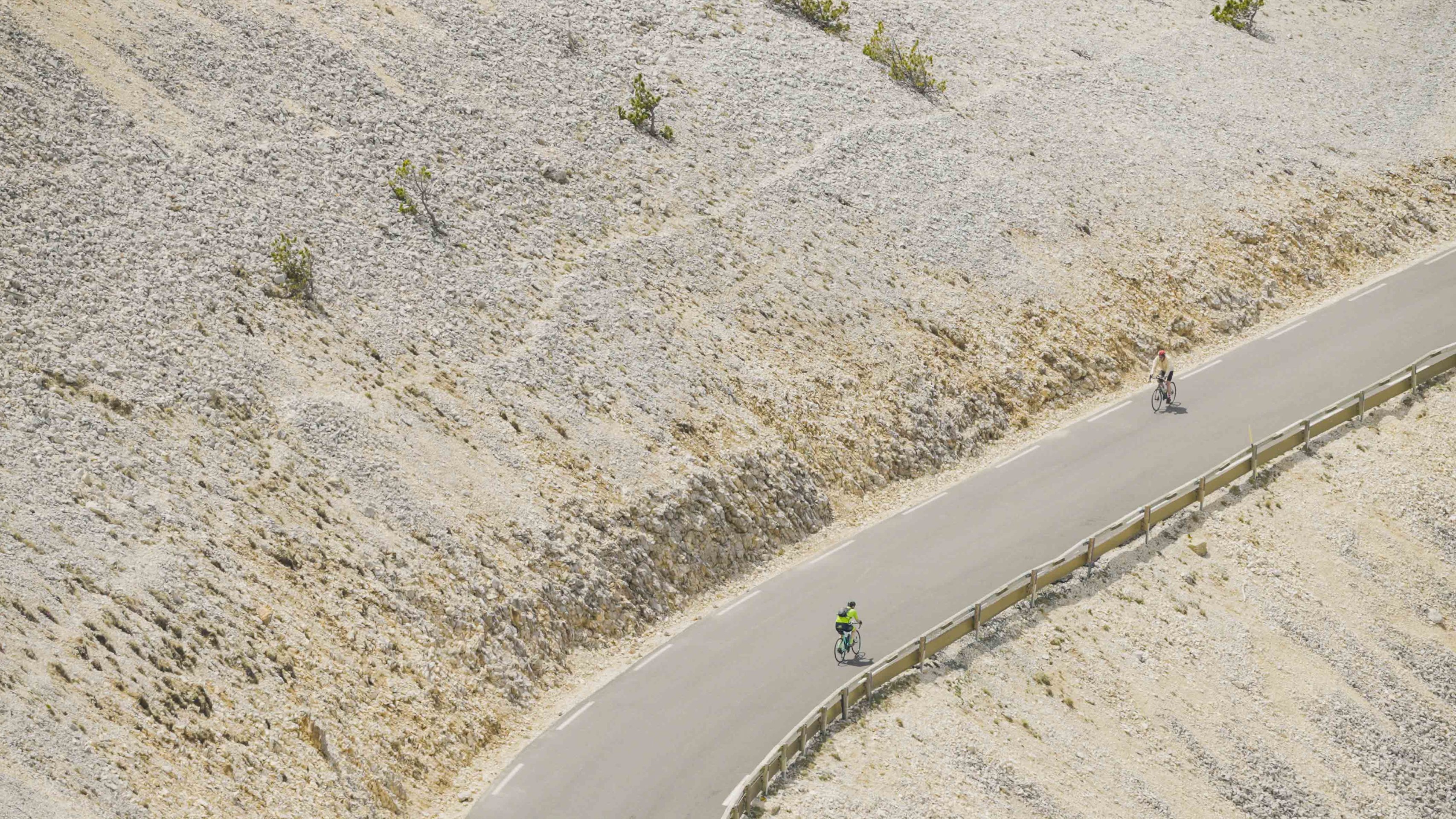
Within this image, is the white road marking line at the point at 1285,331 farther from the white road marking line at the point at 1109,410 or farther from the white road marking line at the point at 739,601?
the white road marking line at the point at 739,601

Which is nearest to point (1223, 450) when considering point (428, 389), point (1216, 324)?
point (1216, 324)

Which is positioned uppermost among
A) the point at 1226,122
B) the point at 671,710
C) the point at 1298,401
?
the point at 1226,122

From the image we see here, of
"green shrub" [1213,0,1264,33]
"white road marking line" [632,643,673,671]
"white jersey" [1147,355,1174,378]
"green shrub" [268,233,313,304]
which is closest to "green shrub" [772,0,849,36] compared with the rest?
"green shrub" [1213,0,1264,33]

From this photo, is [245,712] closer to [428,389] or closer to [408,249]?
[428,389]

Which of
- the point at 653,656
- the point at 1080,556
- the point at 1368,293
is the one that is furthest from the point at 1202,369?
the point at 653,656

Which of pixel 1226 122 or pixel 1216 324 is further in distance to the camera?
→ pixel 1226 122

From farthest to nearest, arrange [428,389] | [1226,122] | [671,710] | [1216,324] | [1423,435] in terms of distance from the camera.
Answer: [1226,122]
[1216,324]
[1423,435]
[428,389]
[671,710]

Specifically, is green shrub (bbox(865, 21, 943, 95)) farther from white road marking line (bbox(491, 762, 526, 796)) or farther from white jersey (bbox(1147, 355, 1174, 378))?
white road marking line (bbox(491, 762, 526, 796))

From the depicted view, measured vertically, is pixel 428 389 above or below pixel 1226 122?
below
